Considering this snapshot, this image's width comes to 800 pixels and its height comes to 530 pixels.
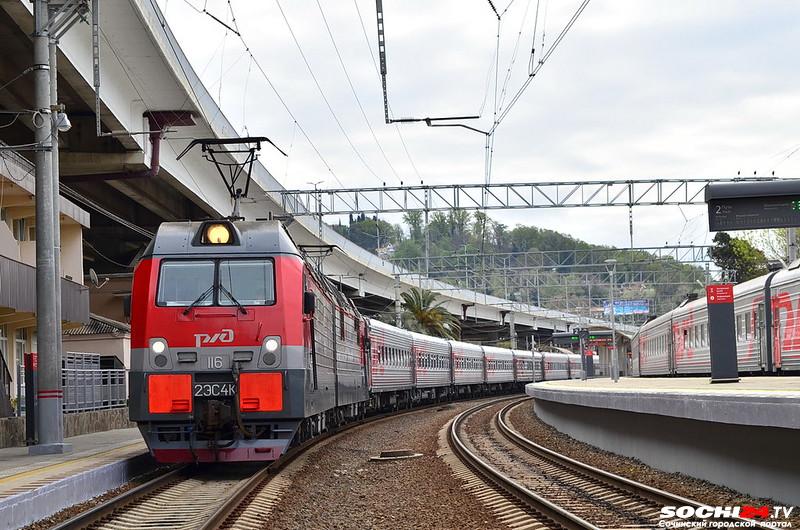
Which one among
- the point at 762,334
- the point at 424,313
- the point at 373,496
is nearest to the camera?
the point at 373,496

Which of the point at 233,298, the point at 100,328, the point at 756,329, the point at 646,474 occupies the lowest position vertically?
the point at 646,474

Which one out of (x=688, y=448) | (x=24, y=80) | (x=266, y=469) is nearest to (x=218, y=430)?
(x=266, y=469)

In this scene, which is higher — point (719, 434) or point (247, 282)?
point (247, 282)

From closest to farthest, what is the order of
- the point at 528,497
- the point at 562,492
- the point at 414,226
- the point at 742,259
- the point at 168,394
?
the point at 528,497
the point at 562,492
the point at 168,394
the point at 742,259
the point at 414,226

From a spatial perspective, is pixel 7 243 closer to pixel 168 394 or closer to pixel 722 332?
pixel 168 394

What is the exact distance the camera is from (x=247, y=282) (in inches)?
567

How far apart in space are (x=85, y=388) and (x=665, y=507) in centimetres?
1902

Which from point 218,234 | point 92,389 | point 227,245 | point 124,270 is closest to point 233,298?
point 227,245

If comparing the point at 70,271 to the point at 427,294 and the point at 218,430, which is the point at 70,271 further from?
the point at 427,294

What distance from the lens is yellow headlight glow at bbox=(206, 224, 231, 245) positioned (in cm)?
1462

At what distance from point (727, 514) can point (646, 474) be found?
4759mm

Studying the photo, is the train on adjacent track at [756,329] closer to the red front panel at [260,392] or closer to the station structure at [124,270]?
the station structure at [124,270]

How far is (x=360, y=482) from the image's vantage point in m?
14.3

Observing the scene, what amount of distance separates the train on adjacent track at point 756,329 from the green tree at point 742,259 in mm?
30622
